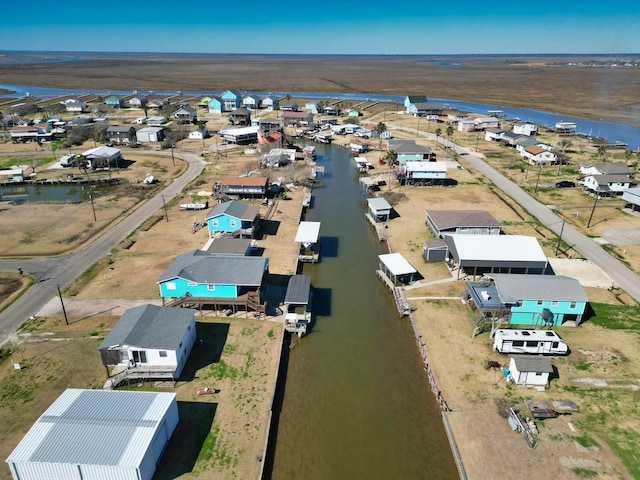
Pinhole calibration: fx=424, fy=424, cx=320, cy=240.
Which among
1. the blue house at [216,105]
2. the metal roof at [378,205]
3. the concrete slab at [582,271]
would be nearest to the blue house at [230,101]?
the blue house at [216,105]

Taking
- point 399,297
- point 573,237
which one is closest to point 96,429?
point 399,297

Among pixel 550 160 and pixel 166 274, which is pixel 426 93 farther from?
pixel 166 274

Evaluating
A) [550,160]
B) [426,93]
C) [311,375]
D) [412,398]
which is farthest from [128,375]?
[426,93]

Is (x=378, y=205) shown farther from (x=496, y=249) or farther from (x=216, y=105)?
(x=216, y=105)

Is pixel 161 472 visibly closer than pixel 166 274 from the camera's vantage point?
Yes

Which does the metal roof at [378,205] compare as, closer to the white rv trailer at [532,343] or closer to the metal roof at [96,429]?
the white rv trailer at [532,343]
